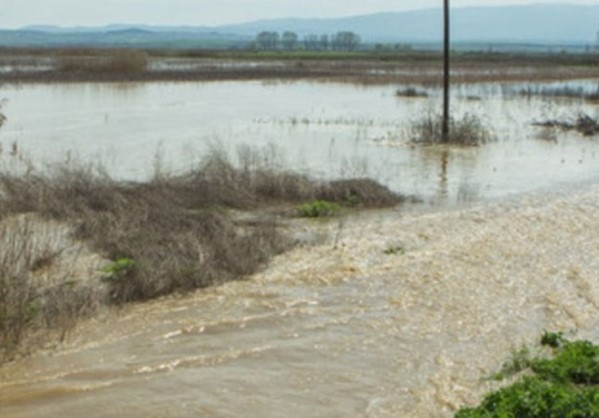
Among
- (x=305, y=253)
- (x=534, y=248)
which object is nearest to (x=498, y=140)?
(x=534, y=248)

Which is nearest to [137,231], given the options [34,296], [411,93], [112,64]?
[34,296]

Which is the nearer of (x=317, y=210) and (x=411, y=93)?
(x=317, y=210)

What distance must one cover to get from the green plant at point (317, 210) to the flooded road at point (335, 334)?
134 centimetres

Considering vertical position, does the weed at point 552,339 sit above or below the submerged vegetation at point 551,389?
below

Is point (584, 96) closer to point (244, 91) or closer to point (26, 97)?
point (244, 91)

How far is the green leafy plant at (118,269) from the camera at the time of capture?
9.89 metres

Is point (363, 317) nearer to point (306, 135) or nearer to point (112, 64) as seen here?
point (306, 135)

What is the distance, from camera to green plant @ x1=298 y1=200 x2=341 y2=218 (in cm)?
1442

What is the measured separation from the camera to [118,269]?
32.7 ft

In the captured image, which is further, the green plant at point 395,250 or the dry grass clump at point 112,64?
the dry grass clump at point 112,64

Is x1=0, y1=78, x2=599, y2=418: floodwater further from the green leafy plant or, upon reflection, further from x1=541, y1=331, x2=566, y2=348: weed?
the green leafy plant

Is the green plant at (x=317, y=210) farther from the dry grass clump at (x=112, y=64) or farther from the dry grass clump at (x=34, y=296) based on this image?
the dry grass clump at (x=112, y=64)

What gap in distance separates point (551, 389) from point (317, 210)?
8238mm

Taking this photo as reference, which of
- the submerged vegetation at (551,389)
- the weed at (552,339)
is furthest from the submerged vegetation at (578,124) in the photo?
the submerged vegetation at (551,389)
